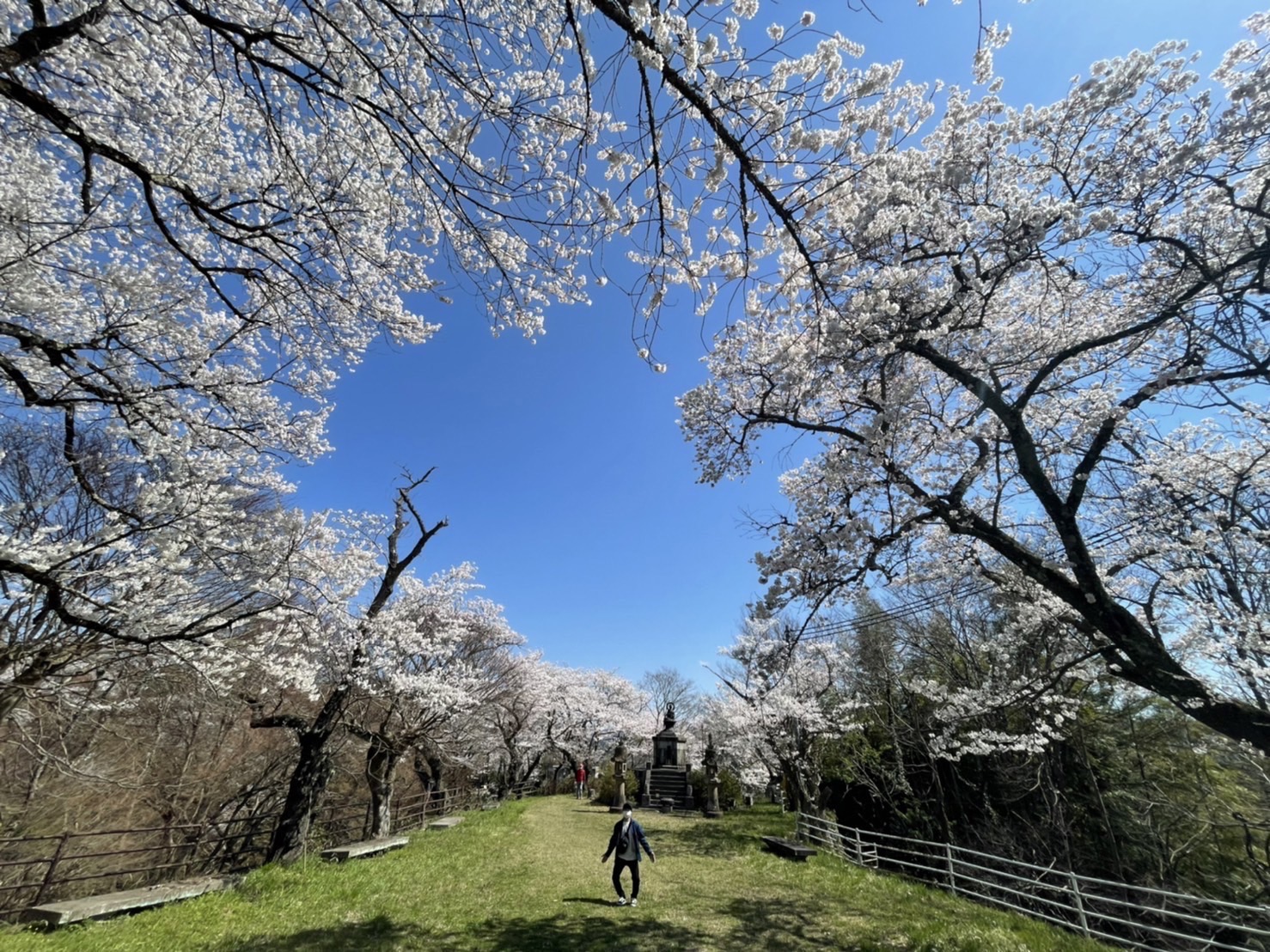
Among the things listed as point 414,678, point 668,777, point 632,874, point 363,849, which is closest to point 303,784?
point 363,849

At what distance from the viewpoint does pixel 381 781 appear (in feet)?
44.3

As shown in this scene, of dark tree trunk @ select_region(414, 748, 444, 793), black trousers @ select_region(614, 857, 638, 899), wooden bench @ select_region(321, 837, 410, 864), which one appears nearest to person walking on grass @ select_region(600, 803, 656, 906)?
black trousers @ select_region(614, 857, 638, 899)

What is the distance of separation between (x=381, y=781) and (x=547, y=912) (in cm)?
840

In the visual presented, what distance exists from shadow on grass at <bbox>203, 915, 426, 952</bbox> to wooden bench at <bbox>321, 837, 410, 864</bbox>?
3704mm

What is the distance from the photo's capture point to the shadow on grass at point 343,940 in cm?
548

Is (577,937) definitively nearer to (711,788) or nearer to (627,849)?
(627,849)

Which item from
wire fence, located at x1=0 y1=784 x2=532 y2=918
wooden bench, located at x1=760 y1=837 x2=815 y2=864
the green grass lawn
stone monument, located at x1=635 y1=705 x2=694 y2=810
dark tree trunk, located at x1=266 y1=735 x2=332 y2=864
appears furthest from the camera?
stone monument, located at x1=635 y1=705 x2=694 y2=810

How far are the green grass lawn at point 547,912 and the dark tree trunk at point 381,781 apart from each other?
249 cm

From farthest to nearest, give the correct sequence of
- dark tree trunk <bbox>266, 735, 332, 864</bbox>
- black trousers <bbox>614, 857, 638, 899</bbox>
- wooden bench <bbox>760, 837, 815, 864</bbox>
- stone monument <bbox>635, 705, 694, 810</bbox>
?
stone monument <bbox>635, 705, 694, 810</bbox> → wooden bench <bbox>760, 837, 815, 864</bbox> → dark tree trunk <bbox>266, 735, 332, 864</bbox> → black trousers <bbox>614, 857, 638, 899</bbox>

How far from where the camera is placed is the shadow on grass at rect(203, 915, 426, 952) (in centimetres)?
548

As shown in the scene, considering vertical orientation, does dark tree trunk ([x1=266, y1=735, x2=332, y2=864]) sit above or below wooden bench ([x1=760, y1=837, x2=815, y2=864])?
above

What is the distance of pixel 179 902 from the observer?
6.52 m

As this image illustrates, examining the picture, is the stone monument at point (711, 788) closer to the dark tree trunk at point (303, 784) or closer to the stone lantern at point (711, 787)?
the stone lantern at point (711, 787)

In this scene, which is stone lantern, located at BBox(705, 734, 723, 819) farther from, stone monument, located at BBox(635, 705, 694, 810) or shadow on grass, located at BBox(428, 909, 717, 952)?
shadow on grass, located at BBox(428, 909, 717, 952)
